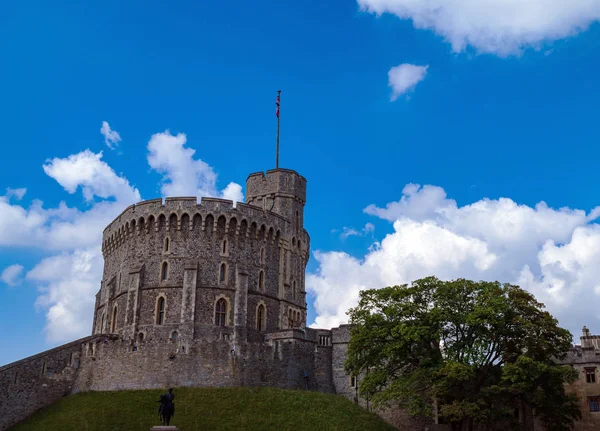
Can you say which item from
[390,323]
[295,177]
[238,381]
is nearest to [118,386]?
[238,381]

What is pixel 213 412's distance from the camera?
44.9 metres

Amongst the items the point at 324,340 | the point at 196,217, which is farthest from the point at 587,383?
the point at 196,217

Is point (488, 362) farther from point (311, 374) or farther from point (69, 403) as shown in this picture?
point (69, 403)

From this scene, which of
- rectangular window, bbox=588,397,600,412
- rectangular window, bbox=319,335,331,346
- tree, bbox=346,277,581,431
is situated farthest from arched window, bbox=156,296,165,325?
rectangular window, bbox=588,397,600,412

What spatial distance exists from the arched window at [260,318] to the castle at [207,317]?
94 millimetres

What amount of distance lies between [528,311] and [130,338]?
31.3 metres

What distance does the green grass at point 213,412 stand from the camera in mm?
43562

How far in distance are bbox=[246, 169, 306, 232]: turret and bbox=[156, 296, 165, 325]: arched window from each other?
13495 millimetres

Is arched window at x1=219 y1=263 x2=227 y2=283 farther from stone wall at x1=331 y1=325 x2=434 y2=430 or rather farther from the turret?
stone wall at x1=331 y1=325 x2=434 y2=430

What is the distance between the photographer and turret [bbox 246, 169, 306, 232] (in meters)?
64.6

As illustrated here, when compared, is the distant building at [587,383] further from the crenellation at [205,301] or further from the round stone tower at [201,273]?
the round stone tower at [201,273]

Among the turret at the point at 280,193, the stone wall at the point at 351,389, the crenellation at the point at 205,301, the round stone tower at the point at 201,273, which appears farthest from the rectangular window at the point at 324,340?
the turret at the point at 280,193

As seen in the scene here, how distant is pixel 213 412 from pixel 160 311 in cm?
1420

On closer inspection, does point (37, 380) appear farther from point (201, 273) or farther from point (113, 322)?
point (201, 273)
